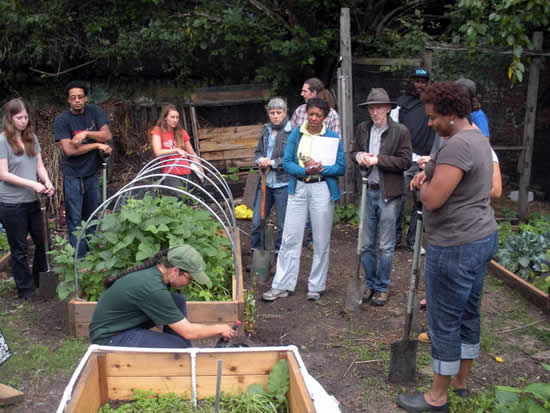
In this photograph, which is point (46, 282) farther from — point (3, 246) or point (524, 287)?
point (524, 287)

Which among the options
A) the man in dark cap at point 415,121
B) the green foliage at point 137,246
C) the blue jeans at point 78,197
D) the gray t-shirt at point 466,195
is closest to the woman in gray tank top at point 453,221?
the gray t-shirt at point 466,195

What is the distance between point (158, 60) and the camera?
33.9 feet

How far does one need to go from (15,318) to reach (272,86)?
601 centimetres

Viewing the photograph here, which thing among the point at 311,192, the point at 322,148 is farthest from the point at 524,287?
the point at 322,148

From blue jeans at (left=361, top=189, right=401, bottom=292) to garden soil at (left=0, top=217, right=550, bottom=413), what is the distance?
0.30 metres

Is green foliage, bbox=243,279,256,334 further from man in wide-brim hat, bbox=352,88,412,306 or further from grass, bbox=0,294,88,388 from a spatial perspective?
grass, bbox=0,294,88,388

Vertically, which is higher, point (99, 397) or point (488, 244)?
point (488, 244)

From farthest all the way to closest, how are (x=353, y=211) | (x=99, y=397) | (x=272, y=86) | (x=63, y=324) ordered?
(x=272, y=86) → (x=353, y=211) → (x=63, y=324) → (x=99, y=397)

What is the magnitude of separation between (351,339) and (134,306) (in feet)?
6.90

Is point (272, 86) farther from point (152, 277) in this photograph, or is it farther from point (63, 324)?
point (152, 277)

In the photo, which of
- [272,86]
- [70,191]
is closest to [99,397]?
[70,191]

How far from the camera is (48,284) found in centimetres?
571

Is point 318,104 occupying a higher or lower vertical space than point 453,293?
higher

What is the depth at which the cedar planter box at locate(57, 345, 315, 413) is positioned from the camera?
3.26 metres
